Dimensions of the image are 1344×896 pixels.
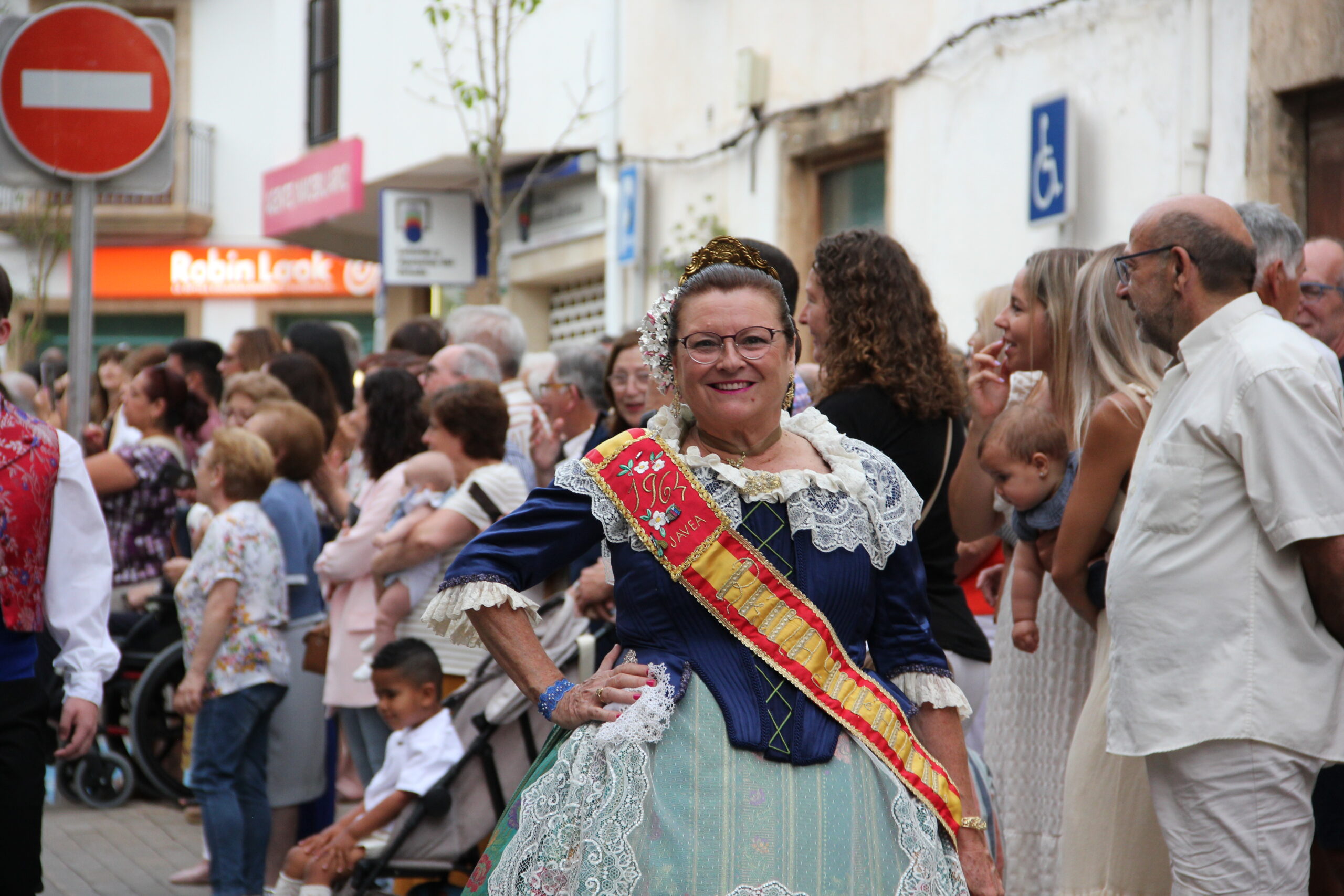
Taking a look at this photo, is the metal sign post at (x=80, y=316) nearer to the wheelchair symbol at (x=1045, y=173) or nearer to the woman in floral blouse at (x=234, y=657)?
the woman in floral blouse at (x=234, y=657)

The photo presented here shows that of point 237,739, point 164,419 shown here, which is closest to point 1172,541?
point 237,739

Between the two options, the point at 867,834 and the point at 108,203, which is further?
the point at 108,203

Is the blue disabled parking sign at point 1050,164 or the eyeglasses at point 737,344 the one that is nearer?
the eyeglasses at point 737,344

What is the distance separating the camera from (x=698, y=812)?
288 centimetres

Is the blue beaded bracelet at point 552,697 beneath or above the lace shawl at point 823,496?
beneath

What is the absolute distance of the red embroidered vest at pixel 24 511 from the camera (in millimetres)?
4172

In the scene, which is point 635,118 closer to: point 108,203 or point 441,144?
point 441,144

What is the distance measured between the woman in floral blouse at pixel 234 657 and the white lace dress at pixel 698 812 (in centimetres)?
344

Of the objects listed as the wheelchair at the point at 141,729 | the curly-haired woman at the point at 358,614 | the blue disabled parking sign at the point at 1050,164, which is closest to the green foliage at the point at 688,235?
the blue disabled parking sign at the point at 1050,164

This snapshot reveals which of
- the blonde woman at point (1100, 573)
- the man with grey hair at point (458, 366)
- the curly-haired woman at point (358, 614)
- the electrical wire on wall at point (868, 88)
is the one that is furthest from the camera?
the electrical wire on wall at point (868, 88)

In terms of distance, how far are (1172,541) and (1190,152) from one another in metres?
5.51

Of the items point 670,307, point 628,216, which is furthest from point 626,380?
point 628,216

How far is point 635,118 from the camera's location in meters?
14.8

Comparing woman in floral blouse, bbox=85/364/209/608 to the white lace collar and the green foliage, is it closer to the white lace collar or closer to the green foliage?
the white lace collar
